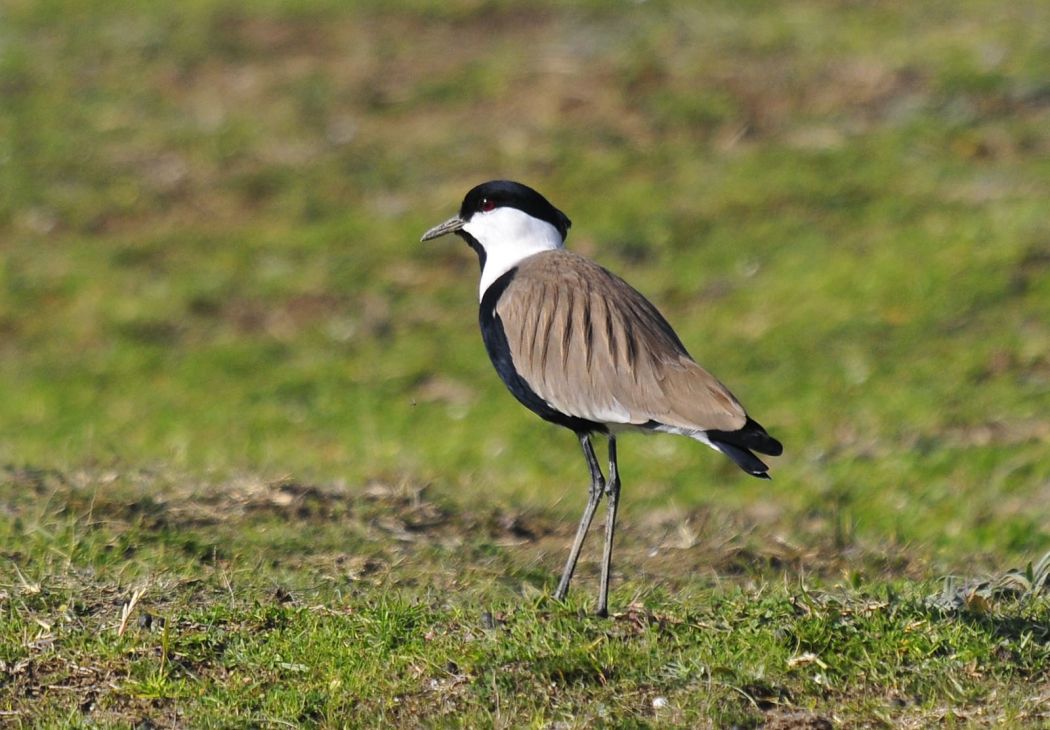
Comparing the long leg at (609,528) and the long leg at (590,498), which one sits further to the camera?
the long leg at (590,498)

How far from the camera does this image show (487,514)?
24.9 ft

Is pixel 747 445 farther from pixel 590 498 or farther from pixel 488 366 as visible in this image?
pixel 488 366

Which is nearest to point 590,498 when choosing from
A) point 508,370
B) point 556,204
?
point 508,370

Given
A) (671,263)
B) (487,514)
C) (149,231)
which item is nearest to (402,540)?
(487,514)

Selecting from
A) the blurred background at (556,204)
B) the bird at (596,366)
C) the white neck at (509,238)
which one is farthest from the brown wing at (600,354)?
the blurred background at (556,204)

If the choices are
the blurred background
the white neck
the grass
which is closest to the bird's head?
the white neck

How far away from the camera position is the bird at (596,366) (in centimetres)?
560

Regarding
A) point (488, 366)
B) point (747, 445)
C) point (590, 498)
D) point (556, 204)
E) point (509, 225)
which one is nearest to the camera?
point (747, 445)

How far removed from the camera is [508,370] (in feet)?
20.0

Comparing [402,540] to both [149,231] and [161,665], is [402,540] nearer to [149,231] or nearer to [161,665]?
[161,665]

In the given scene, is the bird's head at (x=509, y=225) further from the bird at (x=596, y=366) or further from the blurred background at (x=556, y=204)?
the blurred background at (x=556, y=204)

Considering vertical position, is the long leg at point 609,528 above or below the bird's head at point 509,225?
below

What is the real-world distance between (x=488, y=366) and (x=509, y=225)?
4.20 meters

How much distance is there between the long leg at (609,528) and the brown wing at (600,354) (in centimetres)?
29
